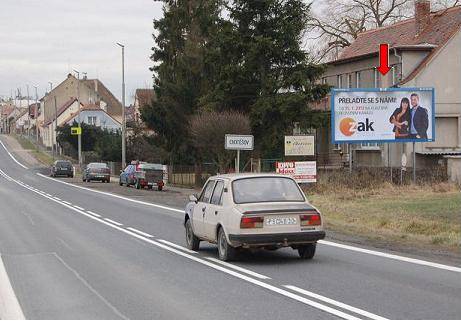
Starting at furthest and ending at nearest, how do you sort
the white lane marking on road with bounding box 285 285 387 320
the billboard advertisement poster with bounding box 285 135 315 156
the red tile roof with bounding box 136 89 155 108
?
the red tile roof with bounding box 136 89 155 108 → the billboard advertisement poster with bounding box 285 135 315 156 → the white lane marking on road with bounding box 285 285 387 320

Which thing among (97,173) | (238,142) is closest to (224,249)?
(238,142)

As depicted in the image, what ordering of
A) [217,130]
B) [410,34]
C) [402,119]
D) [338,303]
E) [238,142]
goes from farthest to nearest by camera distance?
[410,34] → [217,130] → [402,119] → [238,142] → [338,303]

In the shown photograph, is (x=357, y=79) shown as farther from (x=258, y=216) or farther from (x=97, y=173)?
(x=258, y=216)

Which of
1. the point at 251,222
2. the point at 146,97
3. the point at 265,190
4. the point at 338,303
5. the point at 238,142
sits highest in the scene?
the point at 146,97

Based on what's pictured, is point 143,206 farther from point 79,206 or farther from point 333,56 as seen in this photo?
point 333,56

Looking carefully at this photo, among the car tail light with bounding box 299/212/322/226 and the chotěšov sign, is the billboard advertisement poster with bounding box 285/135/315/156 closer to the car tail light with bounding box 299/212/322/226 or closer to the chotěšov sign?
the chotěšov sign

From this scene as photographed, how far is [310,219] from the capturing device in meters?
13.2

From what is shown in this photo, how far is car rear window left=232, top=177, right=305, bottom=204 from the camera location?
534 inches

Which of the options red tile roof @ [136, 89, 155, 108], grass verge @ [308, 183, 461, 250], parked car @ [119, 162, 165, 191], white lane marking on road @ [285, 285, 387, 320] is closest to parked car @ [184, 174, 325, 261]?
white lane marking on road @ [285, 285, 387, 320]

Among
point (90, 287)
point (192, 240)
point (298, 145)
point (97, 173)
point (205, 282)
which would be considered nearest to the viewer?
point (90, 287)

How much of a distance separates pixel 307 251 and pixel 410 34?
35607 mm

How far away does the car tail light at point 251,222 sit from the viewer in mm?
12875

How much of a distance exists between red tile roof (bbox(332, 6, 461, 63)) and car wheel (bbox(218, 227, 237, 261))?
31598 millimetres

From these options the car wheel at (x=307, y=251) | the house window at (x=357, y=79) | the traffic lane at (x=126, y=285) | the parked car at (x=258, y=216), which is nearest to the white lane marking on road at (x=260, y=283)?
the traffic lane at (x=126, y=285)
